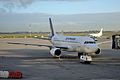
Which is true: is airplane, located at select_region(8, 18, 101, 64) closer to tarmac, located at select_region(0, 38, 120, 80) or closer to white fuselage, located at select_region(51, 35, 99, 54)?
white fuselage, located at select_region(51, 35, 99, 54)

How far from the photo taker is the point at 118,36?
3850 cm

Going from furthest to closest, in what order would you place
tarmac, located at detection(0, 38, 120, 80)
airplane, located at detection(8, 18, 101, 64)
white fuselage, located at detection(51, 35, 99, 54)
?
white fuselage, located at detection(51, 35, 99, 54)
airplane, located at detection(8, 18, 101, 64)
tarmac, located at detection(0, 38, 120, 80)

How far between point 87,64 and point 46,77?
10.7 metres

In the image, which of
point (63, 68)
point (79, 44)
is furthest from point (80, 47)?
point (63, 68)

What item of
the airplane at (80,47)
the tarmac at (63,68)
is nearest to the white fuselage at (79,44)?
the airplane at (80,47)

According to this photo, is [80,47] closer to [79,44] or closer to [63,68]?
[79,44]

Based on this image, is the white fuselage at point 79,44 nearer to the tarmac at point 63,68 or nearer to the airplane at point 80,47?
the airplane at point 80,47

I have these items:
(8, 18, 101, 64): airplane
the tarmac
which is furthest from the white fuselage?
the tarmac

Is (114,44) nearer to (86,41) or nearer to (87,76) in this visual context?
(86,41)

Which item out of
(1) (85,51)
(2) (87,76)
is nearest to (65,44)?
(1) (85,51)

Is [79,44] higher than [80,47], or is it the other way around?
[79,44]

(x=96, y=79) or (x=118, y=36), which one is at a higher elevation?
(x=118, y=36)

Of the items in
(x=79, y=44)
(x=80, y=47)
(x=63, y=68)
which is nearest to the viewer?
(x=63, y=68)

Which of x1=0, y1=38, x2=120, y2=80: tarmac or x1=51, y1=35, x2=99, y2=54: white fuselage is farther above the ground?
x1=51, y1=35, x2=99, y2=54: white fuselage
